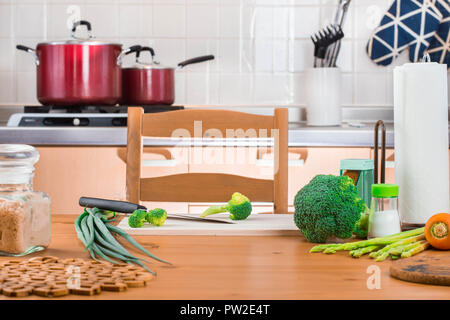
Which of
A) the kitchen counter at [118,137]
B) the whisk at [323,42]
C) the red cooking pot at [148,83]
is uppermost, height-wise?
the whisk at [323,42]

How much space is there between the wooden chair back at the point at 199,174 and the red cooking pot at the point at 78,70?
2.90 feet

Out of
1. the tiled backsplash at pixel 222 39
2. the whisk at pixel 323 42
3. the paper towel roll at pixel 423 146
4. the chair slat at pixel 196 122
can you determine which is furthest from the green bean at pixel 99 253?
the tiled backsplash at pixel 222 39

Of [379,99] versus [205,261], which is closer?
[205,261]

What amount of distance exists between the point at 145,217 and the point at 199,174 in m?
0.48

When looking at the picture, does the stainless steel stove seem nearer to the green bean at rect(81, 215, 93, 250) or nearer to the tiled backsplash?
the tiled backsplash

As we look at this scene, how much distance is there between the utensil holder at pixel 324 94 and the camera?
2482 mm

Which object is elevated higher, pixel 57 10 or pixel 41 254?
pixel 57 10

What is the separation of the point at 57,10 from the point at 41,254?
83.0 inches

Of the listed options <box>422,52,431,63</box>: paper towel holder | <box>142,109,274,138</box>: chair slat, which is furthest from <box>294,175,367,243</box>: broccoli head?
<box>142,109,274,138</box>: chair slat

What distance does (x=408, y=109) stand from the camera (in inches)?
40.0

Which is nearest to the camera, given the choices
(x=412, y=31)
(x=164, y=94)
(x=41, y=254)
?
(x=41, y=254)

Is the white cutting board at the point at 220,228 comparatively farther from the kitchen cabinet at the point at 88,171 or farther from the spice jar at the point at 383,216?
the kitchen cabinet at the point at 88,171
